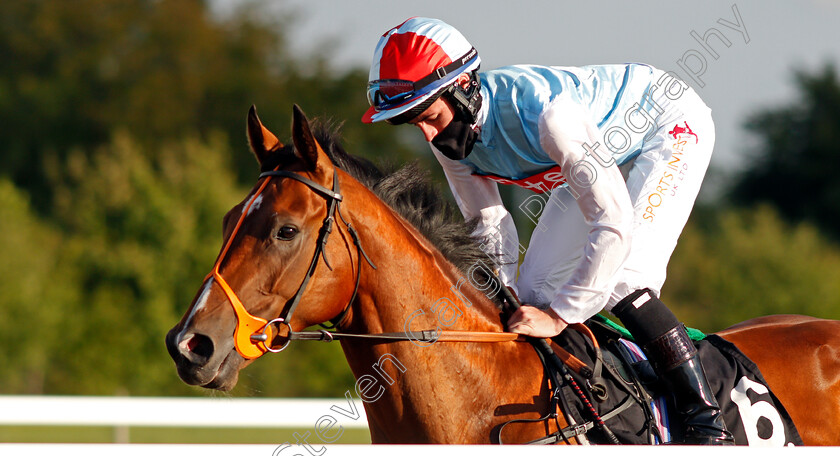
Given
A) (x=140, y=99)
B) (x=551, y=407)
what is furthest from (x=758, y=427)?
(x=140, y=99)

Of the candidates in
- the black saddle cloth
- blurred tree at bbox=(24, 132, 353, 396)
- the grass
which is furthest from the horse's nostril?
blurred tree at bbox=(24, 132, 353, 396)

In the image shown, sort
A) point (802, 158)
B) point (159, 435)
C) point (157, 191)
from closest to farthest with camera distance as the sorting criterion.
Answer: point (159, 435) < point (157, 191) < point (802, 158)

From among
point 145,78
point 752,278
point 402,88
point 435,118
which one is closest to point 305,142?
point 402,88

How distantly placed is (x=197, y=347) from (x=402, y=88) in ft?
3.05

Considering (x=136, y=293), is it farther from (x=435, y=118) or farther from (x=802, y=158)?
(x=802, y=158)

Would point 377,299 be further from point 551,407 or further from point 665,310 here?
point 665,310

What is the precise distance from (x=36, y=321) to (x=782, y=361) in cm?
1123

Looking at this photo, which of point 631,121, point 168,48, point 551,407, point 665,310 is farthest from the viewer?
point 168,48

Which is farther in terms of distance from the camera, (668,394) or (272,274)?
(668,394)

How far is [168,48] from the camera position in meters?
23.7

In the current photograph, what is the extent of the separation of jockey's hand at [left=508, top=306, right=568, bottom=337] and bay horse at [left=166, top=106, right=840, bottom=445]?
0.20 feet

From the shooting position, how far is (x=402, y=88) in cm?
259

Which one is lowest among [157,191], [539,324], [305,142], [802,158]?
[802,158]

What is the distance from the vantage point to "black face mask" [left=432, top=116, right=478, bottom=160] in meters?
2.71
